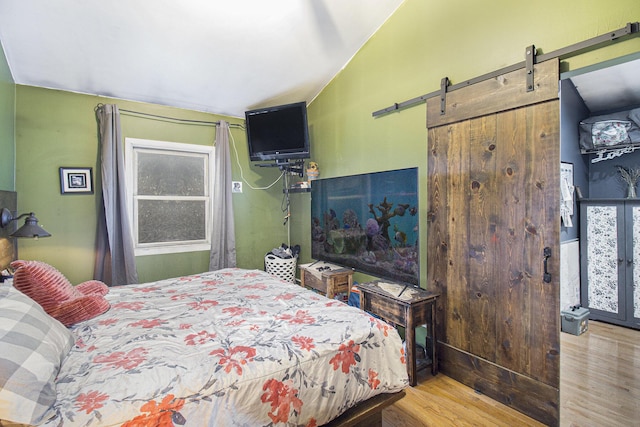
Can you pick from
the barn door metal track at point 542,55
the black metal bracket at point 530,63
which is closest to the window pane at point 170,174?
the barn door metal track at point 542,55

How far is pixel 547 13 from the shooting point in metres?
1.72

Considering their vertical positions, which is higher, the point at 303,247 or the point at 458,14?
the point at 458,14

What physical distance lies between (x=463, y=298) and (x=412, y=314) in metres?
0.40

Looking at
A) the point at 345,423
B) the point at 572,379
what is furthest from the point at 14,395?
the point at 572,379

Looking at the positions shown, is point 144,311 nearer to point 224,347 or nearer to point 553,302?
point 224,347

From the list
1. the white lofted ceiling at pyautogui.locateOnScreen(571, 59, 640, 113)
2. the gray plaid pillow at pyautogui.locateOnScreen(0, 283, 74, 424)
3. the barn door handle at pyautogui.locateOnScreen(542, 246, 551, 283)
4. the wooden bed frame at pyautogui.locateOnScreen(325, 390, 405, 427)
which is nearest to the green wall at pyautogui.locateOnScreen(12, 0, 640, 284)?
the barn door handle at pyautogui.locateOnScreen(542, 246, 551, 283)

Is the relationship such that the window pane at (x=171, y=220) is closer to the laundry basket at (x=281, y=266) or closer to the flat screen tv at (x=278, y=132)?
the laundry basket at (x=281, y=266)

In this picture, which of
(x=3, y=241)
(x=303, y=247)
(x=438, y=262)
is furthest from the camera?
(x=303, y=247)

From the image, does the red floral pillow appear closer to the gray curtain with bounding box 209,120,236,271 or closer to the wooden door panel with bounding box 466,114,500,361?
the gray curtain with bounding box 209,120,236,271

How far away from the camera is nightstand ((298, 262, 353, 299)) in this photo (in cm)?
291

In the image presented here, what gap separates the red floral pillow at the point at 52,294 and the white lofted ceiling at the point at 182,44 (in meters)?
1.83

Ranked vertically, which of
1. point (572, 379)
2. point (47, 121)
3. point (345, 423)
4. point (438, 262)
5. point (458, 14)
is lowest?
point (572, 379)

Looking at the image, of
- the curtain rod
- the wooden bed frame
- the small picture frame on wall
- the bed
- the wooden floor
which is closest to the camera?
the bed

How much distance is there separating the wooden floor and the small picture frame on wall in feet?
10.7
